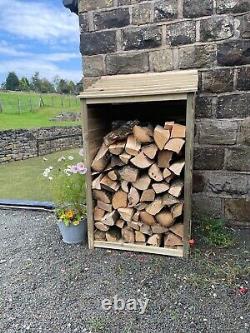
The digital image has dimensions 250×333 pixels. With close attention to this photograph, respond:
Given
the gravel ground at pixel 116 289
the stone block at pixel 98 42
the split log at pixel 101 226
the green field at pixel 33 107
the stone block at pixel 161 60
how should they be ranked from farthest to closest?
the green field at pixel 33 107 < the stone block at pixel 98 42 < the stone block at pixel 161 60 < the split log at pixel 101 226 < the gravel ground at pixel 116 289

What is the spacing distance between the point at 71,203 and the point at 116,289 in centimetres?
98

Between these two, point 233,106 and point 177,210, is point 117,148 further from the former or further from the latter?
point 233,106

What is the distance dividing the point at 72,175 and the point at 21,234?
0.81m

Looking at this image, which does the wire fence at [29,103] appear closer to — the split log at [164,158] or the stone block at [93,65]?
the stone block at [93,65]

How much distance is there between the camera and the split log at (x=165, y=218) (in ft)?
7.59

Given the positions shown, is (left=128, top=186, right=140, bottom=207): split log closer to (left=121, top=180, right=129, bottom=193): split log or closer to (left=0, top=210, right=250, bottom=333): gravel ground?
(left=121, top=180, right=129, bottom=193): split log

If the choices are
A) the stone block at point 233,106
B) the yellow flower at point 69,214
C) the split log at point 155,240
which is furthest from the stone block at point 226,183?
the yellow flower at point 69,214

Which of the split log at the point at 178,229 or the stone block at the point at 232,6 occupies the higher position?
the stone block at the point at 232,6

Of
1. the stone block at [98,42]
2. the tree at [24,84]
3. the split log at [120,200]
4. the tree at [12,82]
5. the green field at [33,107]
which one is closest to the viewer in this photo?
the split log at [120,200]

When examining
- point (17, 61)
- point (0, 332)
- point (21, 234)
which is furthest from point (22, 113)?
point (17, 61)

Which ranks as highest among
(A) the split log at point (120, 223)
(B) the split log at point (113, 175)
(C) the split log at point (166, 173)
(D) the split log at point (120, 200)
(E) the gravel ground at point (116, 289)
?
(C) the split log at point (166, 173)

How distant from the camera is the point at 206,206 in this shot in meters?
2.92

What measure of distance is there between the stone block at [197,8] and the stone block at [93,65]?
2.88ft

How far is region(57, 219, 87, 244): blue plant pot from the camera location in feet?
8.59
